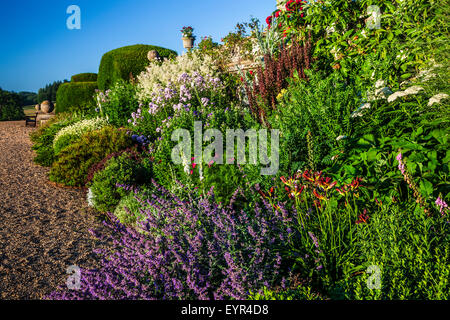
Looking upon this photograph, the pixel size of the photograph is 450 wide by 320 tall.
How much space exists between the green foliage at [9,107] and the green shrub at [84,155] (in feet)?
58.6

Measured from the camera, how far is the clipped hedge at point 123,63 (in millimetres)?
11109

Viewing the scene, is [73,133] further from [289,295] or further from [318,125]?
[289,295]

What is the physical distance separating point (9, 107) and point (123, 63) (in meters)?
13.6

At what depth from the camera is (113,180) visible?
4.37 meters

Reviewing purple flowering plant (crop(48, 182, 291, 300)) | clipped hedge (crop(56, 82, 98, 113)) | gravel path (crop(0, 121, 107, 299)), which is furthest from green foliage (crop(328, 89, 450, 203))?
clipped hedge (crop(56, 82, 98, 113))

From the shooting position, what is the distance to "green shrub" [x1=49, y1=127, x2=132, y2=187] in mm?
5281

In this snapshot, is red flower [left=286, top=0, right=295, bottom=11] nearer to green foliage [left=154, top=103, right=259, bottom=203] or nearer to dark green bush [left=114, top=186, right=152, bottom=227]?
green foliage [left=154, top=103, right=259, bottom=203]

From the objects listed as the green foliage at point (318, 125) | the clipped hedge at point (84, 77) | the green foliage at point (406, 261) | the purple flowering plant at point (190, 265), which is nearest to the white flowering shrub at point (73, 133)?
the green foliage at point (318, 125)

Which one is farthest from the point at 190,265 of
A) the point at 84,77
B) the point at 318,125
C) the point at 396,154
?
the point at 84,77

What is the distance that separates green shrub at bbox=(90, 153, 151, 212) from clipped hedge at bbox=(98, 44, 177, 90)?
723 centimetres

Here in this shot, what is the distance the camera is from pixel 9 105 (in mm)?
20203

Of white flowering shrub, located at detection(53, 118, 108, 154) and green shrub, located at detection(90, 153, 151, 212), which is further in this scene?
white flowering shrub, located at detection(53, 118, 108, 154)

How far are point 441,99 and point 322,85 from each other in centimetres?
113

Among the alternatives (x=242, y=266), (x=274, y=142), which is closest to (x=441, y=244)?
(x=242, y=266)
